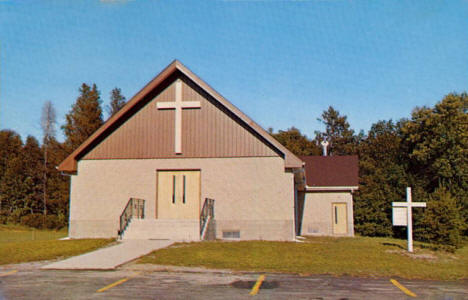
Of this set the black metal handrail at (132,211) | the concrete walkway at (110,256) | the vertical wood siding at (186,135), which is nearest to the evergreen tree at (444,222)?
the vertical wood siding at (186,135)

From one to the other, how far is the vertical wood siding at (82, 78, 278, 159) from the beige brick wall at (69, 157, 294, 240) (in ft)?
1.13

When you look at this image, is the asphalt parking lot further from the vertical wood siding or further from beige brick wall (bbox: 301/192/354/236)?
beige brick wall (bbox: 301/192/354/236)

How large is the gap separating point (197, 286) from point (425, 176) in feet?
90.0

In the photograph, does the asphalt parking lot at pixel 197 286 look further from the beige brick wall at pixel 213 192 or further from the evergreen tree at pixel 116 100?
the evergreen tree at pixel 116 100

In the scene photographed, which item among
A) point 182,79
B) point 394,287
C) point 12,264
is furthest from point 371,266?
point 182,79

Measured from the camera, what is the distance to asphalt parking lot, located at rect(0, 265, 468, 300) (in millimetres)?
A: 8891

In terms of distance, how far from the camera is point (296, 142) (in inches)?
2421

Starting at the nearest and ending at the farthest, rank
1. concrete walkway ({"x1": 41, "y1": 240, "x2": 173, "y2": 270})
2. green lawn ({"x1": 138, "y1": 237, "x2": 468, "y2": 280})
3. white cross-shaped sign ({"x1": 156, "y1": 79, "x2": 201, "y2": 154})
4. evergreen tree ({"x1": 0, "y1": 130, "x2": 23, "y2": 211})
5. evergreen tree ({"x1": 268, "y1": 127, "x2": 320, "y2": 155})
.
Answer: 1. green lawn ({"x1": 138, "y1": 237, "x2": 468, "y2": 280})
2. concrete walkway ({"x1": 41, "y1": 240, "x2": 173, "y2": 270})
3. white cross-shaped sign ({"x1": 156, "y1": 79, "x2": 201, "y2": 154})
4. evergreen tree ({"x1": 0, "y1": 130, "x2": 23, "y2": 211})
5. evergreen tree ({"x1": 268, "y1": 127, "x2": 320, "y2": 155})

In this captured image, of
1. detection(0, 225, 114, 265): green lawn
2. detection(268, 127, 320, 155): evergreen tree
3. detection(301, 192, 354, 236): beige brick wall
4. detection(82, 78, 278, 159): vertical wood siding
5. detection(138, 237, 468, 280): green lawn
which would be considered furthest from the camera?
detection(268, 127, 320, 155): evergreen tree

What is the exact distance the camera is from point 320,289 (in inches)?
377

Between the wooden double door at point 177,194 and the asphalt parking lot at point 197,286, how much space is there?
866 centimetres

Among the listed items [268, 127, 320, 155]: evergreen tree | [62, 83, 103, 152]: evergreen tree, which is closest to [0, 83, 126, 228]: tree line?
[62, 83, 103, 152]: evergreen tree

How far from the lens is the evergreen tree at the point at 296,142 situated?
2320 inches

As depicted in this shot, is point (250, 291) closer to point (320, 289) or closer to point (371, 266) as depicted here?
point (320, 289)
